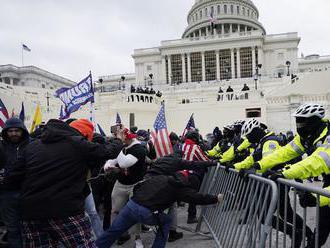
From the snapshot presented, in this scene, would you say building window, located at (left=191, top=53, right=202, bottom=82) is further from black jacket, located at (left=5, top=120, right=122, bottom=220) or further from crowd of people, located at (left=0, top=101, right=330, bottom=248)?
black jacket, located at (left=5, top=120, right=122, bottom=220)

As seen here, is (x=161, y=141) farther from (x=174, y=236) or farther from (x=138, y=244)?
(x=138, y=244)

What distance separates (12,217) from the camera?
13.3 ft

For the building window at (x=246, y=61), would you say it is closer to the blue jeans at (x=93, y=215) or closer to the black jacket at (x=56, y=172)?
the blue jeans at (x=93, y=215)

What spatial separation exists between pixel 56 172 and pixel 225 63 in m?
66.0

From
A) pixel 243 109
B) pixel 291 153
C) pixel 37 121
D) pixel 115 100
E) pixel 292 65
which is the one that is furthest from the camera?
pixel 292 65

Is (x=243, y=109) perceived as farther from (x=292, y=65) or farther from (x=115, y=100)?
(x=292, y=65)

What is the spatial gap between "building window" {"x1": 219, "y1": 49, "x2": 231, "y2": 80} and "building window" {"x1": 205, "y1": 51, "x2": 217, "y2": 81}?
1352 mm

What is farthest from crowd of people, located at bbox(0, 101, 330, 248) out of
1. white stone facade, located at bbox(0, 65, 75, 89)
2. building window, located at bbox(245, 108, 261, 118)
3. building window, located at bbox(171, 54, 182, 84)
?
white stone facade, located at bbox(0, 65, 75, 89)

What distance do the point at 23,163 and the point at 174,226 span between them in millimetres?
3011

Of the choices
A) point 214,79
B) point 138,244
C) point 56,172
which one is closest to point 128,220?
point 138,244

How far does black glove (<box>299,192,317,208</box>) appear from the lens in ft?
9.11

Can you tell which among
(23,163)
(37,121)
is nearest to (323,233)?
(23,163)

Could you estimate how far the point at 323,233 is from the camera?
3.38 meters

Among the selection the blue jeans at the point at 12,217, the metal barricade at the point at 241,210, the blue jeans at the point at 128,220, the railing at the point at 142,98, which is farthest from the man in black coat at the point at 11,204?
the railing at the point at 142,98
